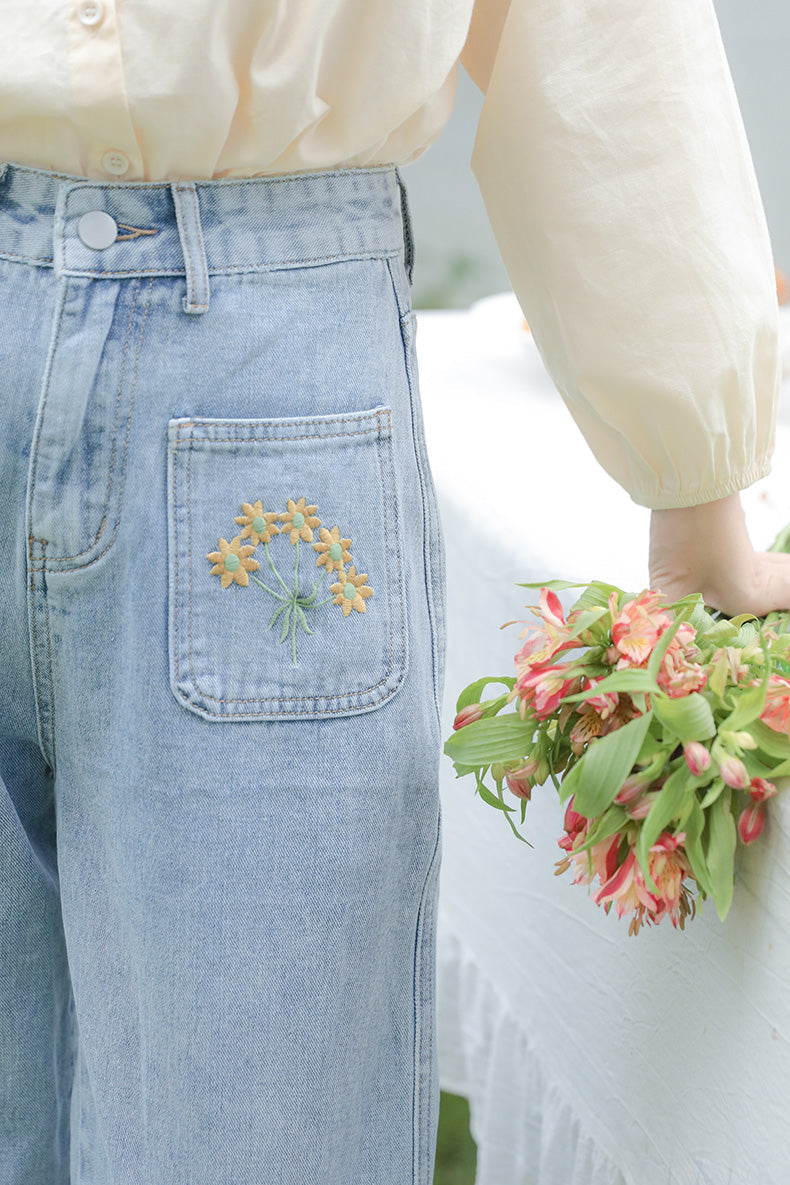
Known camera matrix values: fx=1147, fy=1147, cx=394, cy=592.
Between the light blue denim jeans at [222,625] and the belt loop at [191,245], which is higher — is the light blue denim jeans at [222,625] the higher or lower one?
the lower one

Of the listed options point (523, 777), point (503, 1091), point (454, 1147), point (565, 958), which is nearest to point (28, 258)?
point (523, 777)

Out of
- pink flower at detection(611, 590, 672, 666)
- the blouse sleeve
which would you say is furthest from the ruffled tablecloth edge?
the blouse sleeve

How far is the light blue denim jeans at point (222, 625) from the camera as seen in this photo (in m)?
0.54

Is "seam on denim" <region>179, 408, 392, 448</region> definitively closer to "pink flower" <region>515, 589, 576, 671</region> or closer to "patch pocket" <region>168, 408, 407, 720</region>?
"patch pocket" <region>168, 408, 407, 720</region>

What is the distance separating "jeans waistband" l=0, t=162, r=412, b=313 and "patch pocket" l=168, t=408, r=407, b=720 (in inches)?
2.9

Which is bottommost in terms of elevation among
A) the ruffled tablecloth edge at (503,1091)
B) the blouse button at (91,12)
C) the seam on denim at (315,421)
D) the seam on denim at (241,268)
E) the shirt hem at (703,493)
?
the ruffled tablecloth edge at (503,1091)

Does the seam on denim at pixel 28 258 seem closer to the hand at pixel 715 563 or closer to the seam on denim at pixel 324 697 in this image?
the seam on denim at pixel 324 697

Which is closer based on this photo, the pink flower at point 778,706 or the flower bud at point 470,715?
the pink flower at point 778,706

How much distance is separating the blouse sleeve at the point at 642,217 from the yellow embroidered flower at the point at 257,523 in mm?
200

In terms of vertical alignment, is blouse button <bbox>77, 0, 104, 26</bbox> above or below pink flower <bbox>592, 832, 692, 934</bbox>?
above

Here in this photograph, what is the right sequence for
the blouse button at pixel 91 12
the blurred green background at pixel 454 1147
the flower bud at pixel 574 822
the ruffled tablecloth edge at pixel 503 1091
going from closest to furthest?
the blouse button at pixel 91 12 → the flower bud at pixel 574 822 → the ruffled tablecloth edge at pixel 503 1091 → the blurred green background at pixel 454 1147

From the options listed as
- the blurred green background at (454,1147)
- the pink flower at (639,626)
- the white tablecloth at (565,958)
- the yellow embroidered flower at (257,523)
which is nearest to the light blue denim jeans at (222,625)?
the yellow embroidered flower at (257,523)

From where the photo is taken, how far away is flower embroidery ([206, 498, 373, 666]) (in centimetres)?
54

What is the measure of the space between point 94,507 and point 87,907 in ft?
0.72
